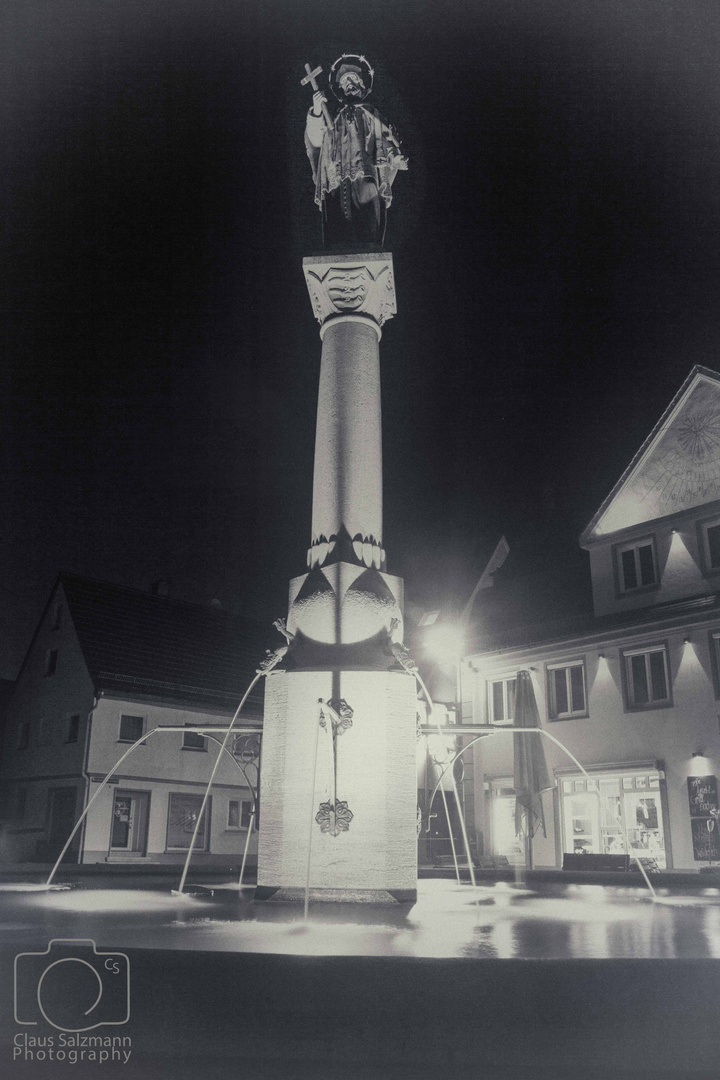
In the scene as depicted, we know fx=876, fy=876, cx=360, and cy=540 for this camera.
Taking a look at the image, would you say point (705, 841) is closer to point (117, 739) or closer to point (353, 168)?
point (353, 168)

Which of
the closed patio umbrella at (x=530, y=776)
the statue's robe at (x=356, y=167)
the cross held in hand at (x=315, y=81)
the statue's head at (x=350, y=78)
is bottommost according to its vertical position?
the closed patio umbrella at (x=530, y=776)

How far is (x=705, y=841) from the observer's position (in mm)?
22062

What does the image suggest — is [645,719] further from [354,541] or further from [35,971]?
[35,971]

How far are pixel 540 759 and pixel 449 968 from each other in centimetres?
1689

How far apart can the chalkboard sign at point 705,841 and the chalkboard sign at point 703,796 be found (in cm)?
20

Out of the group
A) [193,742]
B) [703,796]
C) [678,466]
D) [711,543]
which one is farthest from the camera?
[193,742]

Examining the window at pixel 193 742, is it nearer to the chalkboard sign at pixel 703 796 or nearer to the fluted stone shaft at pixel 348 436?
the chalkboard sign at pixel 703 796

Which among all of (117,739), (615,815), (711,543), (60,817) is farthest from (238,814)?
(711,543)

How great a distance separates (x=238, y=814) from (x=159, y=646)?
23.3 ft

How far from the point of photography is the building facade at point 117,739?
2933cm

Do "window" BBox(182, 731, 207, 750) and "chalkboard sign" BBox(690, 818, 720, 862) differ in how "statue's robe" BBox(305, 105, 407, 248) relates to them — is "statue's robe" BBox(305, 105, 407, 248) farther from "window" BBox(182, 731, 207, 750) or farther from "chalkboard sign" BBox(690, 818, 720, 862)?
"window" BBox(182, 731, 207, 750)

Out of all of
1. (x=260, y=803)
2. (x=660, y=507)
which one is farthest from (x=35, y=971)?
(x=660, y=507)

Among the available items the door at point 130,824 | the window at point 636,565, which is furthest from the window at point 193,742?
the window at point 636,565

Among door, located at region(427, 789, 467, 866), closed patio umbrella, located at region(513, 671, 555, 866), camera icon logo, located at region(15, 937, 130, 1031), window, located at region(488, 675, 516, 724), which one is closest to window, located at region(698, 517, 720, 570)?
closed patio umbrella, located at region(513, 671, 555, 866)
